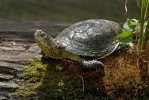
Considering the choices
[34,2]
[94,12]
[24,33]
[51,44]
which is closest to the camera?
[51,44]

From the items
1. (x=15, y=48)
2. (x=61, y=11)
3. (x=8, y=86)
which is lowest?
(x=8, y=86)

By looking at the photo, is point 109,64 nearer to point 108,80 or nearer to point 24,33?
point 108,80

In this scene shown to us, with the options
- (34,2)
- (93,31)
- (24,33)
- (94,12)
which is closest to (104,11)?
(94,12)

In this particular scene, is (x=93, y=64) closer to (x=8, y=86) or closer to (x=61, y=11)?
(x=8, y=86)

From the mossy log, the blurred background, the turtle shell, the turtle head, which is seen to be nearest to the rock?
the mossy log

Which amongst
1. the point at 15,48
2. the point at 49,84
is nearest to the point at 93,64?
the point at 49,84

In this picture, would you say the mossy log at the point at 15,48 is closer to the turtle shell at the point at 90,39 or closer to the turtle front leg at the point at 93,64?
the turtle shell at the point at 90,39

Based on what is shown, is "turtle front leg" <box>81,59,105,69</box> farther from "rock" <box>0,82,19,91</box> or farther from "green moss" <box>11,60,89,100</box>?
"rock" <box>0,82,19,91</box>
